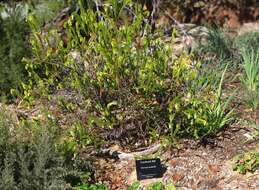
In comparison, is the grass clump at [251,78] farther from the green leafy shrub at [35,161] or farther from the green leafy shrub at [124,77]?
the green leafy shrub at [35,161]

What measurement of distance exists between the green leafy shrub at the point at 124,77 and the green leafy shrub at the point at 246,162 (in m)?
0.31

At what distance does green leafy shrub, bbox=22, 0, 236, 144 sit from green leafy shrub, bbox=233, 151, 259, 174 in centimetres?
31

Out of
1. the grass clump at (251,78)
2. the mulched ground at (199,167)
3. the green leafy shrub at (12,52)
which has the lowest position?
the mulched ground at (199,167)

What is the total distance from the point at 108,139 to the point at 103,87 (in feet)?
1.80


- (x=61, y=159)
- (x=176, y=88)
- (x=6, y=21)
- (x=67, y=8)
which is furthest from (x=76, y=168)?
(x=67, y=8)

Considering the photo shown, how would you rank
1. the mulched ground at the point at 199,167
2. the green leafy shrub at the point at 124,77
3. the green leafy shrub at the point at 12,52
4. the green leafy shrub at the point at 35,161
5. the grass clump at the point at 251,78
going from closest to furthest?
1. the green leafy shrub at the point at 35,161
2. the green leafy shrub at the point at 124,77
3. the mulched ground at the point at 199,167
4. the grass clump at the point at 251,78
5. the green leafy shrub at the point at 12,52

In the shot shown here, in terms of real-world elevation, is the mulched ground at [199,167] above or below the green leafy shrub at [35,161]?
below

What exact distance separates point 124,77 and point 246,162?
1045mm

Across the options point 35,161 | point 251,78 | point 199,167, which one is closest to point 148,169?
point 199,167

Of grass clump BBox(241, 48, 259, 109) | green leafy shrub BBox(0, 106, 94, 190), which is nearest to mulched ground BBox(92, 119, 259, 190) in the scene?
green leafy shrub BBox(0, 106, 94, 190)

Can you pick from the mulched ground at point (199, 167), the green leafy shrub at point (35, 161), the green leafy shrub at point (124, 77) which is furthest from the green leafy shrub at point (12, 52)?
the mulched ground at point (199, 167)

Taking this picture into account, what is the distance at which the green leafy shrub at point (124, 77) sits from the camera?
Answer: 3.63m

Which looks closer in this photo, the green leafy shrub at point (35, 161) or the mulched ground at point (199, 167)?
the green leafy shrub at point (35, 161)

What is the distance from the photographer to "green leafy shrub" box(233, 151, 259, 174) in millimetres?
3779
